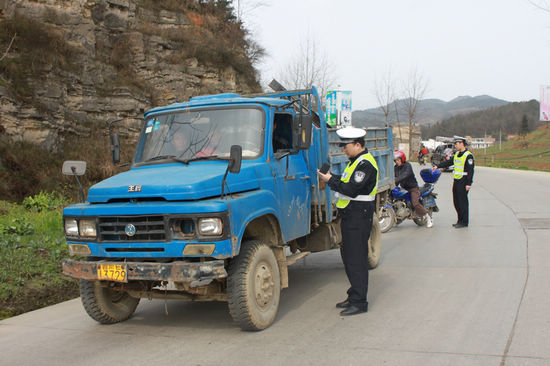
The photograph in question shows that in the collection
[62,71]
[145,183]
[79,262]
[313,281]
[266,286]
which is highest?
[62,71]

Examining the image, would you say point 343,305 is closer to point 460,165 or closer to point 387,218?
point 387,218

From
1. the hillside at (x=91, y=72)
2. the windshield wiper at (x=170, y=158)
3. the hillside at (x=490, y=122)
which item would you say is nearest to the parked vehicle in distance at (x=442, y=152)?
the hillside at (x=91, y=72)

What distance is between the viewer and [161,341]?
16.9 feet

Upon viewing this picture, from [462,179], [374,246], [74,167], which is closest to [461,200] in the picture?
[462,179]

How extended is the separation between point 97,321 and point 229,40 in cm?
2219

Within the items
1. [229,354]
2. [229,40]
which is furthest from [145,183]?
[229,40]

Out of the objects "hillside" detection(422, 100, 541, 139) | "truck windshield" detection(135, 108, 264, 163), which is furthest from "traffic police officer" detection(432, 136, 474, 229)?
"hillside" detection(422, 100, 541, 139)

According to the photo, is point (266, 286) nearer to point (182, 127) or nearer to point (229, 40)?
point (182, 127)

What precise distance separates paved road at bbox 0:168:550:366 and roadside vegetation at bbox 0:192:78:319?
0.36 metres

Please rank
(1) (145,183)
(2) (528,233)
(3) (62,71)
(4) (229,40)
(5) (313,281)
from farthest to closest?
(4) (229,40) < (3) (62,71) < (2) (528,233) < (5) (313,281) < (1) (145,183)

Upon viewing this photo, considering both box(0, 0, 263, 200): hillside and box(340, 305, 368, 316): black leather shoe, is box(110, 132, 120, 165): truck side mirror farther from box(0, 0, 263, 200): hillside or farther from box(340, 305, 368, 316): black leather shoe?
box(0, 0, 263, 200): hillside

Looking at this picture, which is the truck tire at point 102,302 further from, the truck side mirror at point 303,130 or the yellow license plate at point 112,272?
the truck side mirror at point 303,130

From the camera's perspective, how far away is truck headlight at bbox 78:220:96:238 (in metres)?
5.20

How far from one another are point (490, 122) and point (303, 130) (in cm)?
15759
